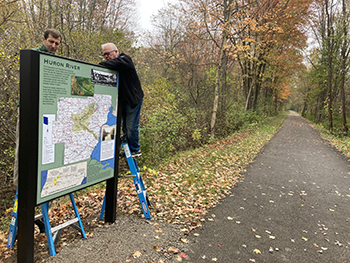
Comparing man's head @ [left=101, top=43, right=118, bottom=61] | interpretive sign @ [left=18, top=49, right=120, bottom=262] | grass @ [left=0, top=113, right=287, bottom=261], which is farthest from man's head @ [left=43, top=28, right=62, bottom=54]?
grass @ [left=0, top=113, right=287, bottom=261]

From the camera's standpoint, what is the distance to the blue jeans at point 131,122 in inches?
145

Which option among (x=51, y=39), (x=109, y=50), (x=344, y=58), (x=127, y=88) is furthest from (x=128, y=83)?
(x=344, y=58)

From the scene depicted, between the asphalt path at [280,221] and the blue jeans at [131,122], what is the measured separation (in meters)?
1.78

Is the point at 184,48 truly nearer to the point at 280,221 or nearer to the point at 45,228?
the point at 280,221

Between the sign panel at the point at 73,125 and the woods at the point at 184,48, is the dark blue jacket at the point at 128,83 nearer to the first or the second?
the sign panel at the point at 73,125

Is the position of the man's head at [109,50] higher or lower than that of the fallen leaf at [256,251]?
higher

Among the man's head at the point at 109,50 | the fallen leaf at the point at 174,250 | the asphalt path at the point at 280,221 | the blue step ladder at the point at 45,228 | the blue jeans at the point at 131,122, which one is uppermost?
the man's head at the point at 109,50

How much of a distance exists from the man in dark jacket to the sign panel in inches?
5.4

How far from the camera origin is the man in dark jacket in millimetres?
3240

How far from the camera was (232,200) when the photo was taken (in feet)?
17.4

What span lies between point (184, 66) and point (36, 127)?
14.5m

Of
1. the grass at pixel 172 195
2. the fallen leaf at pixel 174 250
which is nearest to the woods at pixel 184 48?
the grass at pixel 172 195

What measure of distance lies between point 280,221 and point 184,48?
14859 mm

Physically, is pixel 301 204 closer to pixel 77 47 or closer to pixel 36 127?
pixel 36 127
